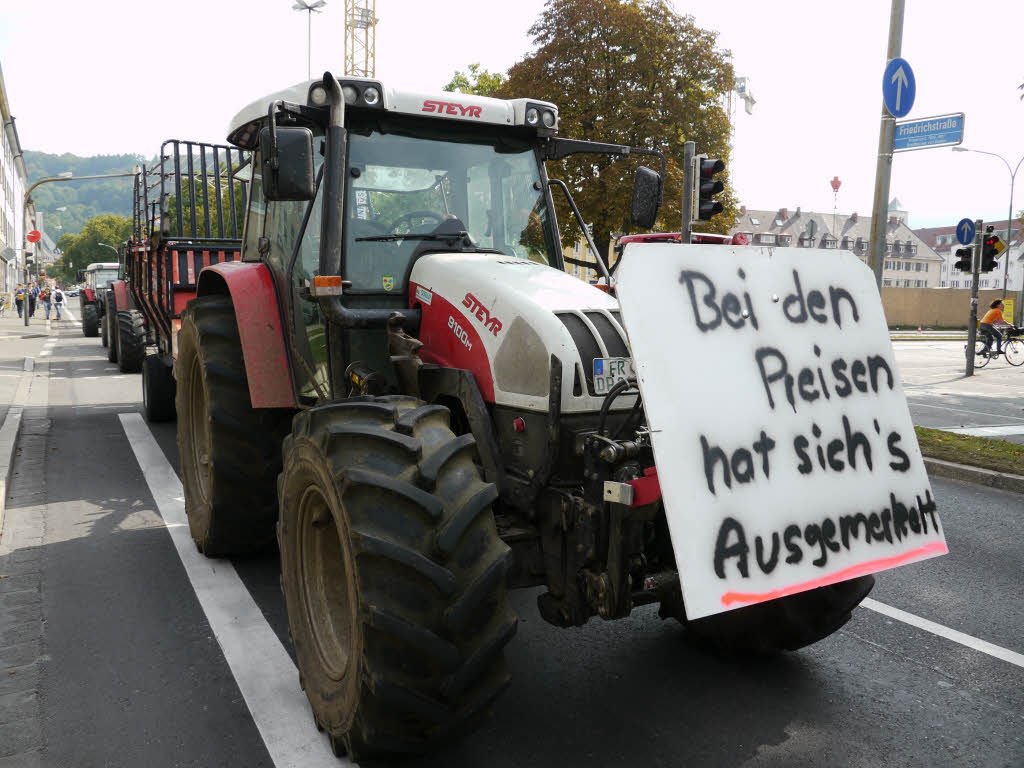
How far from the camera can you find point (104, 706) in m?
3.46

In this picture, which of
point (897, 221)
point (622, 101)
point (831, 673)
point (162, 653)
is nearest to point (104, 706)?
point (162, 653)

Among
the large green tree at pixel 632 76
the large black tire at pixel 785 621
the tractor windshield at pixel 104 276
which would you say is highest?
the large green tree at pixel 632 76

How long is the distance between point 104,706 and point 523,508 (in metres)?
1.95

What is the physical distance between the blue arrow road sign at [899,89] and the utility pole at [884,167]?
9.8 inches

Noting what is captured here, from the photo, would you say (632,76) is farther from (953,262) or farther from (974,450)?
(953,262)

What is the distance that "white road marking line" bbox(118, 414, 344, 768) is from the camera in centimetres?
315

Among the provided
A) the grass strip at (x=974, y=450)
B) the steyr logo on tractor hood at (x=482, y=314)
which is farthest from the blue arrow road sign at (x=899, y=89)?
the steyr logo on tractor hood at (x=482, y=314)

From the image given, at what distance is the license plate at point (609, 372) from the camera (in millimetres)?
3102

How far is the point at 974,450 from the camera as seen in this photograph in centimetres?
909

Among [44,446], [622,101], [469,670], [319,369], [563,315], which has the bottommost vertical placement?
[44,446]

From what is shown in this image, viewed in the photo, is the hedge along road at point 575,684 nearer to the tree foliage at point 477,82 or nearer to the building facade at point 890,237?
the tree foliage at point 477,82

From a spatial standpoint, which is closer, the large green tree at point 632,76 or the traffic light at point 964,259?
the traffic light at point 964,259

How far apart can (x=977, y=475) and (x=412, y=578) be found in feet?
24.2

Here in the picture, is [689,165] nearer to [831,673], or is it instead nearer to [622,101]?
[831,673]
